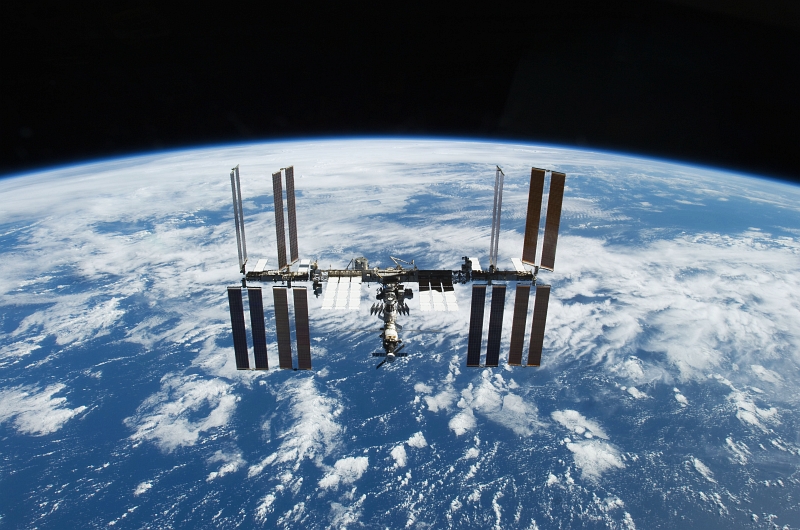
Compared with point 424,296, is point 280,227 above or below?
above

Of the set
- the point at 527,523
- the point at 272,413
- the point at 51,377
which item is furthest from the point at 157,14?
the point at 51,377

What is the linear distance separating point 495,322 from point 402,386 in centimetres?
1386

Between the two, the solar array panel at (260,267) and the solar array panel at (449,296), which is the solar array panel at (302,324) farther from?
the solar array panel at (449,296)

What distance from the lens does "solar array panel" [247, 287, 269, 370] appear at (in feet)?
27.7

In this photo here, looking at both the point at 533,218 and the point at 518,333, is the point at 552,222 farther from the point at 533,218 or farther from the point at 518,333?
the point at 518,333

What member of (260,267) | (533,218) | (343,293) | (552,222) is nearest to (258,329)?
(260,267)

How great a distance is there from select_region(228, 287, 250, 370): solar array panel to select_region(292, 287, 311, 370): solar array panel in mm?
1083

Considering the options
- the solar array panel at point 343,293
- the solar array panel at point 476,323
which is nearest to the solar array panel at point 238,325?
the solar array panel at point 343,293

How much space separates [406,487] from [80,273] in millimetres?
28290

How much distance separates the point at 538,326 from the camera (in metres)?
8.70

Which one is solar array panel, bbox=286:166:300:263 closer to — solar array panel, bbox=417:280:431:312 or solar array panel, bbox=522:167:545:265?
solar array panel, bbox=417:280:431:312

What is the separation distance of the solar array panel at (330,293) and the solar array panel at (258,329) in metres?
1.61

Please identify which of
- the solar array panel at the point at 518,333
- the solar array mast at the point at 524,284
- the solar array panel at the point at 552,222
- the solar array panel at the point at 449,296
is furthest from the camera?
the solar array panel at the point at 518,333

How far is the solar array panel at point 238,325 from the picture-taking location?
8027 millimetres
